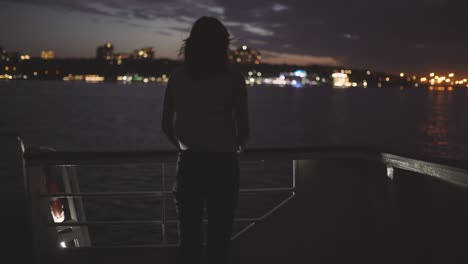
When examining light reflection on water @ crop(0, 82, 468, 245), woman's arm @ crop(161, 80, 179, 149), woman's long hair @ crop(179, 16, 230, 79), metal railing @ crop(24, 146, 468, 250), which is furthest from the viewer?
light reflection on water @ crop(0, 82, 468, 245)

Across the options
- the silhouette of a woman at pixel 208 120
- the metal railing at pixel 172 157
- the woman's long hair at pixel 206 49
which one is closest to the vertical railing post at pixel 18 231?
the metal railing at pixel 172 157

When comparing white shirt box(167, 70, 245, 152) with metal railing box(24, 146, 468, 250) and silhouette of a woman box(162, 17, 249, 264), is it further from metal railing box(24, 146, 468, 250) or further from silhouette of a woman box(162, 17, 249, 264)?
metal railing box(24, 146, 468, 250)

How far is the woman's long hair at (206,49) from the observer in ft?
7.34

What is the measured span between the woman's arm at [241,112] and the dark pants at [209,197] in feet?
0.35

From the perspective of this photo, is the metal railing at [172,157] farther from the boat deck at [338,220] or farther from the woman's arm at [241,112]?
the woman's arm at [241,112]

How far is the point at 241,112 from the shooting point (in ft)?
7.63

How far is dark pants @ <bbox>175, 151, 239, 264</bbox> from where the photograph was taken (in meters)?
2.28

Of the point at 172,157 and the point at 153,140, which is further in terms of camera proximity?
the point at 153,140

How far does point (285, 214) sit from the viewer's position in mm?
3635

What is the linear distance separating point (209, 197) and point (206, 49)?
0.71 metres

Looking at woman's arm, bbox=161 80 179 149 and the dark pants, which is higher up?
woman's arm, bbox=161 80 179 149

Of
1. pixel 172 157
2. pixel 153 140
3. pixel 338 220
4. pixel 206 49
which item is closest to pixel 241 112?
pixel 206 49

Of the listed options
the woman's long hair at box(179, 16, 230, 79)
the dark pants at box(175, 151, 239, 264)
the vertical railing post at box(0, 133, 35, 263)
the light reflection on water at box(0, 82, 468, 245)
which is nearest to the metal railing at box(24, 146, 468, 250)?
the vertical railing post at box(0, 133, 35, 263)

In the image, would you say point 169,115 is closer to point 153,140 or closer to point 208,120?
point 208,120
